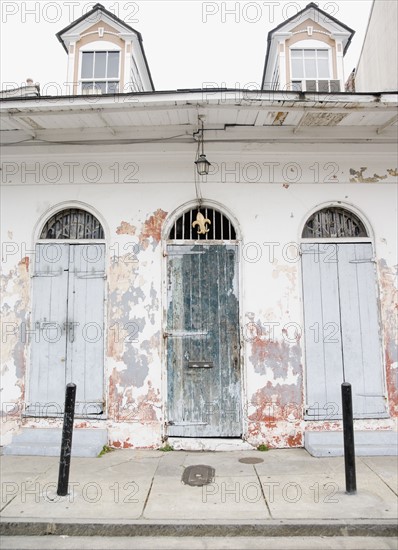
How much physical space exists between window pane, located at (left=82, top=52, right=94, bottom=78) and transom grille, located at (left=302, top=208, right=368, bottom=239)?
584 centimetres

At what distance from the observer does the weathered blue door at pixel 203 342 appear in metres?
5.90

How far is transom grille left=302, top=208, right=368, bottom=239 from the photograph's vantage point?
630 centimetres

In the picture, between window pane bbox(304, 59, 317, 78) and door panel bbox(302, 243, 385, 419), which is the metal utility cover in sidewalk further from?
window pane bbox(304, 59, 317, 78)

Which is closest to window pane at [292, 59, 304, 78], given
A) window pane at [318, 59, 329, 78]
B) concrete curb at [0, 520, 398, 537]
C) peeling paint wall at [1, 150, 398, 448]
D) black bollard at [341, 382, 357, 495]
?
window pane at [318, 59, 329, 78]

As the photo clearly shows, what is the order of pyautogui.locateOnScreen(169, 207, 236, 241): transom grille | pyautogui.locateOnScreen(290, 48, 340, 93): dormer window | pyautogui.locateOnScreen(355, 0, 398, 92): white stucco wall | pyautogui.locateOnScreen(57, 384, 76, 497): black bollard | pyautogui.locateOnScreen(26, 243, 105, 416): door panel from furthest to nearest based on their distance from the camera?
pyautogui.locateOnScreen(355, 0, 398, 92): white stucco wall < pyautogui.locateOnScreen(290, 48, 340, 93): dormer window < pyautogui.locateOnScreen(169, 207, 236, 241): transom grille < pyautogui.locateOnScreen(26, 243, 105, 416): door panel < pyautogui.locateOnScreen(57, 384, 76, 497): black bollard

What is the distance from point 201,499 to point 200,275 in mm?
2958

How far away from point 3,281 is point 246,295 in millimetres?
3611

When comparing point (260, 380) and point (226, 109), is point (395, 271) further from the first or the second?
point (226, 109)

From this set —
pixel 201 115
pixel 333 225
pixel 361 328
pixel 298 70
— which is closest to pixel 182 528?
pixel 361 328

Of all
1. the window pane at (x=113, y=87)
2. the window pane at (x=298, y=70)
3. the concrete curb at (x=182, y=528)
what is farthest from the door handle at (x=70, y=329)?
the window pane at (x=298, y=70)

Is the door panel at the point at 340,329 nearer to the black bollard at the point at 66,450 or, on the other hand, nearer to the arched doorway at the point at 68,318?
the arched doorway at the point at 68,318

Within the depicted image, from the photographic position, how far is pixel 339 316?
6082mm

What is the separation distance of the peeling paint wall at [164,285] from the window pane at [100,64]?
Result: 12.2 ft

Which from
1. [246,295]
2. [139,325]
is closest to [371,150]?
[246,295]
